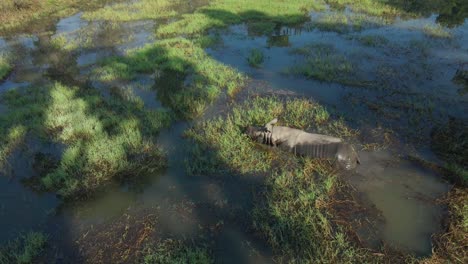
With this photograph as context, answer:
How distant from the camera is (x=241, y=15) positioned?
15.8 metres

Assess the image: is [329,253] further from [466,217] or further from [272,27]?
[272,27]

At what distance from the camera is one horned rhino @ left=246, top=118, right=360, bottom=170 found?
592cm

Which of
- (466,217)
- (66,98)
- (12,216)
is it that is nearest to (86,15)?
(66,98)

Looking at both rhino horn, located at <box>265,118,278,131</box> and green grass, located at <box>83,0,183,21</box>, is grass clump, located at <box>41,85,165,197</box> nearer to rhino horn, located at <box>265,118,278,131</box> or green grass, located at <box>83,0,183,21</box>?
rhino horn, located at <box>265,118,278,131</box>

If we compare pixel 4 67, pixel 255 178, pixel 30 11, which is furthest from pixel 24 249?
pixel 30 11

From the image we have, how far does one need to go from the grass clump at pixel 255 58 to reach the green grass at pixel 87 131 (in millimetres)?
3981

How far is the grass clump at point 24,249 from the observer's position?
446 cm

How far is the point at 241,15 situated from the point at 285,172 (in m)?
12.1

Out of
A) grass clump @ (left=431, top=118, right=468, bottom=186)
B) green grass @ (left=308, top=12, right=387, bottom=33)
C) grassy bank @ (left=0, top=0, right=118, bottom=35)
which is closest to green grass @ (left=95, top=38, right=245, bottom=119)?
grass clump @ (left=431, top=118, right=468, bottom=186)

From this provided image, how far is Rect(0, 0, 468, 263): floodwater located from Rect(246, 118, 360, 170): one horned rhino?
1.08ft

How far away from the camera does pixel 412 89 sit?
28.0 feet

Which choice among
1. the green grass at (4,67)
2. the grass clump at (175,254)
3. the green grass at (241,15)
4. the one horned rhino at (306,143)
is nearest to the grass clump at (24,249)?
the grass clump at (175,254)

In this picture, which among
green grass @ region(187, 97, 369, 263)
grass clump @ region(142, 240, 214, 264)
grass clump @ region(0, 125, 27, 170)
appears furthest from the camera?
grass clump @ region(0, 125, 27, 170)

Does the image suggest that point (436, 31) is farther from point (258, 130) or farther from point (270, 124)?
point (258, 130)
